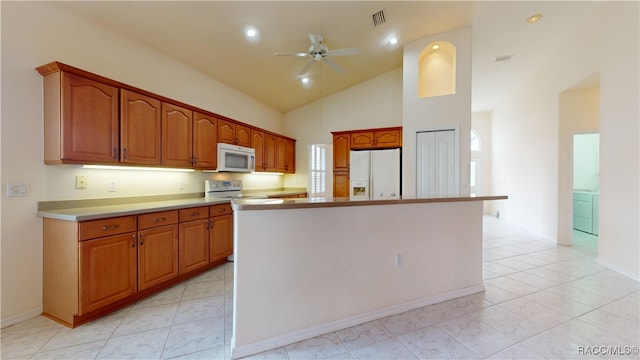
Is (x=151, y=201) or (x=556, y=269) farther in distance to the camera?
(x=556, y=269)

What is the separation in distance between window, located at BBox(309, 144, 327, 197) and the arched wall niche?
2.50 metres

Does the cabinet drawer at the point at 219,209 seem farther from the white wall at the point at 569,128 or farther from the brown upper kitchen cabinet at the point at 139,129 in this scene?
the white wall at the point at 569,128

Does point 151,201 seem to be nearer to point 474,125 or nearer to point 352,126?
point 352,126

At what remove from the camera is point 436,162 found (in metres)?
4.16

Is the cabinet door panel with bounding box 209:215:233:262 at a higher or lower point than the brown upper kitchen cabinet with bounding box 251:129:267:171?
lower

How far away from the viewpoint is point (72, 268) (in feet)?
6.59

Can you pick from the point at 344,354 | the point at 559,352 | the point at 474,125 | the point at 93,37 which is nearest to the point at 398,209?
the point at 344,354

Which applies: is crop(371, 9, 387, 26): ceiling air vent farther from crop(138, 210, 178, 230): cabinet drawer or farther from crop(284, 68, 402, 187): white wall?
crop(138, 210, 178, 230): cabinet drawer

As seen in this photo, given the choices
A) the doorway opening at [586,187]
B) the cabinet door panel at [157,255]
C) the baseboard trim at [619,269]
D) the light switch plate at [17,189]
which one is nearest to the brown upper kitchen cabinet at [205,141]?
the cabinet door panel at [157,255]

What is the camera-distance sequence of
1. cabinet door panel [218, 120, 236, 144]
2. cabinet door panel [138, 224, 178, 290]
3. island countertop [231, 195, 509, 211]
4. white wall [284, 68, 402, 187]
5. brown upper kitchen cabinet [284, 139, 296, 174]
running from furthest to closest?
brown upper kitchen cabinet [284, 139, 296, 174] < white wall [284, 68, 402, 187] < cabinet door panel [218, 120, 236, 144] < cabinet door panel [138, 224, 178, 290] < island countertop [231, 195, 509, 211]

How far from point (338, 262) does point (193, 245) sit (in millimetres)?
1901

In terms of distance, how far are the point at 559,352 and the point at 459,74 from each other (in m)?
3.69

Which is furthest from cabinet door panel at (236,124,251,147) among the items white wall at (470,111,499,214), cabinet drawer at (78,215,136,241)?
white wall at (470,111,499,214)

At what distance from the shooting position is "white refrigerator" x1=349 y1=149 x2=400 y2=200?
184 inches
